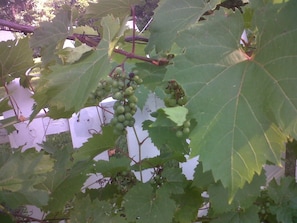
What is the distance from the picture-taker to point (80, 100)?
92cm

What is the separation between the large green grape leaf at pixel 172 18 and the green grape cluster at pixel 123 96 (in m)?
0.11

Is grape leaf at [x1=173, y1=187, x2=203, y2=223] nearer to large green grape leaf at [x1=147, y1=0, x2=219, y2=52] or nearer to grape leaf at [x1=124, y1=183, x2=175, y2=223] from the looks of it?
grape leaf at [x1=124, y1=183, x2=175, y2=223]

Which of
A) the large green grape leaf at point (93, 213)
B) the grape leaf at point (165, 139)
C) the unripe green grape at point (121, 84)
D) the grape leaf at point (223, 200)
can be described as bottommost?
the grape leaf at point (223, 200)

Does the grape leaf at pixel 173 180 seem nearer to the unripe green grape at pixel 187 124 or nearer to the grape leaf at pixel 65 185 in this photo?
the grape leaf at pixel 65 185

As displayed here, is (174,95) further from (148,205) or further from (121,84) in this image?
(148,205)

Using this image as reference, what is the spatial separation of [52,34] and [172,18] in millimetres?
391

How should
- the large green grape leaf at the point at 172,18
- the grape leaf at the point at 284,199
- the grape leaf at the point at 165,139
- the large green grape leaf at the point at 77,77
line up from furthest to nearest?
the grape leaf at the point at 284,199
the grape leaf at the point at 165,139
the large green grape leaf at the point at 172,18
the large green grape leaf at the point at 77,77

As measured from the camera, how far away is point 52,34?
121cm

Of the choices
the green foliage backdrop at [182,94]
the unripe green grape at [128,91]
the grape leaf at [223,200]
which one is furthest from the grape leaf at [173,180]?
the unripe green grape at [128,91]

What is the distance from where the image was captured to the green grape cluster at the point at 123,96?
1005 millimetres

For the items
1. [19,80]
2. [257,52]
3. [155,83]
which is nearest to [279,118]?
[257,52]

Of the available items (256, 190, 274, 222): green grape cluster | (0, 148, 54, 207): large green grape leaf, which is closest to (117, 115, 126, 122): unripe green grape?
(0, 148, 54, 207): large green grape leaf

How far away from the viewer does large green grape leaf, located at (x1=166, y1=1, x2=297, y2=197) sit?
82cm

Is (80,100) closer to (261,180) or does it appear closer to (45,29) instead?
(45,29)
